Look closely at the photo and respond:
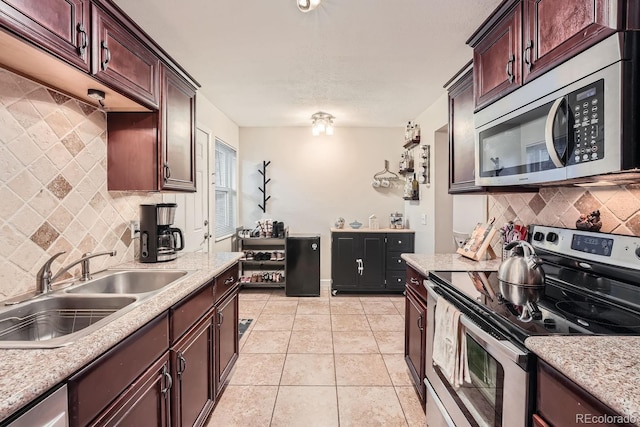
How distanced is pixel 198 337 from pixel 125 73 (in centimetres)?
142

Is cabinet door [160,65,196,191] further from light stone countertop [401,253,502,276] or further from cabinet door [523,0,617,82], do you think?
cabinet door [523,0,617,82]

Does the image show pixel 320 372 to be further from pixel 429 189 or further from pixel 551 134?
pixel 429 189

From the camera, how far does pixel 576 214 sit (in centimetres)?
157

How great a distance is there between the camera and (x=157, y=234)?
2.06 metres

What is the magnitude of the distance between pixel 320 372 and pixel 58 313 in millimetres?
1749

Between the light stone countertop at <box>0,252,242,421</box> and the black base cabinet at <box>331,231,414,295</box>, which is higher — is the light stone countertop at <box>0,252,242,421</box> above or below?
above

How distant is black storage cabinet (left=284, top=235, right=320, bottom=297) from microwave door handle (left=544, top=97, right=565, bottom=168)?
333 centimetres

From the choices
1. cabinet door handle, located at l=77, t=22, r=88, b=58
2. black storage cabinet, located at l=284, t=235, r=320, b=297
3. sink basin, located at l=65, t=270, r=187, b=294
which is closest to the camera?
cabinet door handle, located at l=77, t=22, r=88, b=58

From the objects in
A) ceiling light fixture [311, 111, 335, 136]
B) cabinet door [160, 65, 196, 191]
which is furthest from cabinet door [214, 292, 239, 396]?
ceiling light fixture [311, 111, 335, 136]

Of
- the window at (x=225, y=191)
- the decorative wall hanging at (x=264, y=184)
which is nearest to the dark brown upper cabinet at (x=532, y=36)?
the window at (x=225, y=191)

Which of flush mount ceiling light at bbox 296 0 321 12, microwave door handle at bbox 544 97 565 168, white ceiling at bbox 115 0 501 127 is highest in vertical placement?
white ceiling at bbox 115 0 501 127

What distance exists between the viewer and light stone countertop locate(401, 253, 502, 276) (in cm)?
193

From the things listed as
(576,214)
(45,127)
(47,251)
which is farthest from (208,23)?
(576,214)

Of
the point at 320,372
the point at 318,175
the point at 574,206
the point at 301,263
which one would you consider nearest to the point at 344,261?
the point at 301,263
